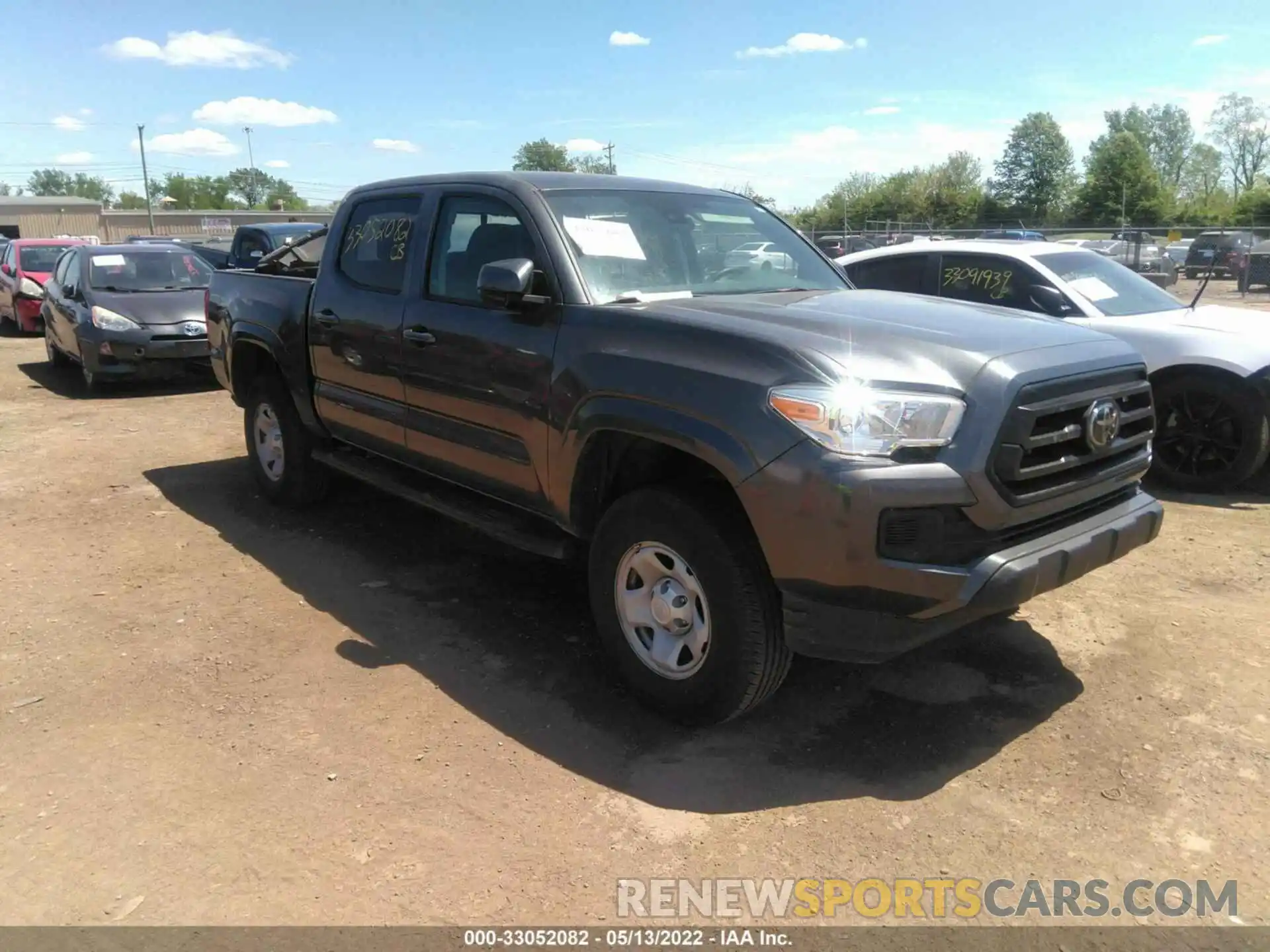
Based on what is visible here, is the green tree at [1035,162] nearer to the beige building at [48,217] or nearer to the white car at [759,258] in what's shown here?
the beige building at [48,217]

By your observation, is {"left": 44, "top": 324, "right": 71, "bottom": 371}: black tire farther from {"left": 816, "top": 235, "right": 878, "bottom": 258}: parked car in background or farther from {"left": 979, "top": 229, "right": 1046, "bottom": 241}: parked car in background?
{"left": 816, "top": 235, "right": 878, "bottom": 258}: parked car in background

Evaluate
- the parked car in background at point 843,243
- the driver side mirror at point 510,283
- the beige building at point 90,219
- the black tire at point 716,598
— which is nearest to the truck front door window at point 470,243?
the driver side mirror at point 510,283

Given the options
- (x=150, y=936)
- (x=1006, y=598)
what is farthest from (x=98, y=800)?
(x=1006, y=598)

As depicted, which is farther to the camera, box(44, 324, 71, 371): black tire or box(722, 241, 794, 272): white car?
box(44, 324, 71, 371): black tire

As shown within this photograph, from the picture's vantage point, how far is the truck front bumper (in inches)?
112

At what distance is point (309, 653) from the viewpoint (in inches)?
165

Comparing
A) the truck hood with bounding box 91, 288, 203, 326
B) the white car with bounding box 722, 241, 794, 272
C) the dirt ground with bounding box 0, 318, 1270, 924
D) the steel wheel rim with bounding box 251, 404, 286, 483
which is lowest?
the dirt ground with bounding box 0, 318, 1270, 924

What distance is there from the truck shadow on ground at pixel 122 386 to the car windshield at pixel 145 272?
3.62ft

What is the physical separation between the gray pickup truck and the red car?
45.6 ft

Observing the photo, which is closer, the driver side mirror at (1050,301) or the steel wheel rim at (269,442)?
the steel wheel rim at (269,442)

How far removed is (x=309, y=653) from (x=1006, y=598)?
290cm

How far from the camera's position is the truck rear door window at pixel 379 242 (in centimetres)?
480

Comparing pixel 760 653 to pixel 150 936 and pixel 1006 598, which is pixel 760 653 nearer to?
pixel 1006 598

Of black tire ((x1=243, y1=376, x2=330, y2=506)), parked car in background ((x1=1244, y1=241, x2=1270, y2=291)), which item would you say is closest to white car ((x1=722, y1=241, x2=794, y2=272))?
black tire ((x1=243, y1=376, x2=330, y2=506))
